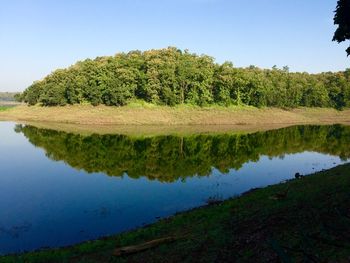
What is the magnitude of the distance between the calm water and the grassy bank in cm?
445

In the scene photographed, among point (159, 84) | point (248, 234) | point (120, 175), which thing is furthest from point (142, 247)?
point (159, 84)

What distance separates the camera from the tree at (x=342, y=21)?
24.2 m

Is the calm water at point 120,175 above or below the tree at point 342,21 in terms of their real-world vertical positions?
below

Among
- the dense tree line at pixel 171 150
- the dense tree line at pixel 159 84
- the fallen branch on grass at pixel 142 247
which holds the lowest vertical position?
the dense tree line at pixel 171 150

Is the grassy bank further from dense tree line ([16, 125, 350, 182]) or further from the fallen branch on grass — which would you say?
dense tree line ([16, 125, 350, 182])

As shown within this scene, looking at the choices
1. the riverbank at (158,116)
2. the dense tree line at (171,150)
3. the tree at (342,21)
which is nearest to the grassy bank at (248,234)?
the tree at (342,21)

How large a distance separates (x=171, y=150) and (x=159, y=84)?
65.5 metres

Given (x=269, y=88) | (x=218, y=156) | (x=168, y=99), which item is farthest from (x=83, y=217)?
(x=269, y=88)

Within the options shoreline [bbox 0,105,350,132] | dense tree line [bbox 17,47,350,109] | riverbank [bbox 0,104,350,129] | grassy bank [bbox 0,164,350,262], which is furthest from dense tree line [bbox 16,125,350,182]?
dense tree line [bbox 17,47,350,109]

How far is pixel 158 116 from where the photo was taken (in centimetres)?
11656

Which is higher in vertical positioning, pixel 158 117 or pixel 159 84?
pixel 159 84

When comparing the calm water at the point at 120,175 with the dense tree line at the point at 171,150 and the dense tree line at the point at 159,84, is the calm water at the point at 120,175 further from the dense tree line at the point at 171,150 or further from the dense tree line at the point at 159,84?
the dense tree line at the point at 159,84

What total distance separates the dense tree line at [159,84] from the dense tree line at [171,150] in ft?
120

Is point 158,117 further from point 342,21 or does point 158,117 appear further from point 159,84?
point 342,21
